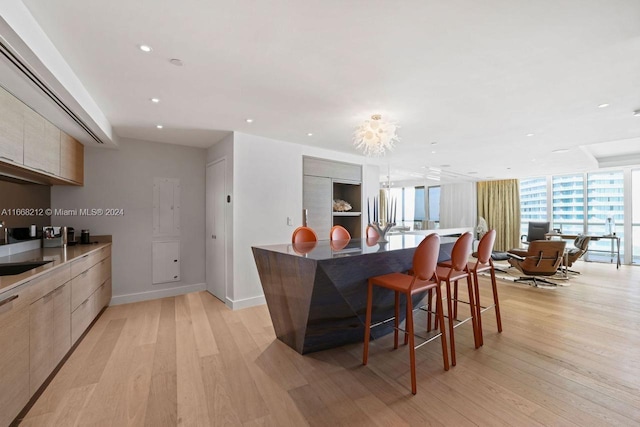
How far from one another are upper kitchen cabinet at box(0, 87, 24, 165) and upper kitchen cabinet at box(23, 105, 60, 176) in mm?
92

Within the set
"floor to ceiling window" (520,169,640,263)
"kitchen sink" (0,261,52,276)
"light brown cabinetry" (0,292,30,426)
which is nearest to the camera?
"light brown cabinetry" (0,292,30,426)

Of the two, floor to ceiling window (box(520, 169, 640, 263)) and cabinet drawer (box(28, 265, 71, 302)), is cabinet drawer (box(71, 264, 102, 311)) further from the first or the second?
floor to ceiling window (box(520, 169, 640, 263))

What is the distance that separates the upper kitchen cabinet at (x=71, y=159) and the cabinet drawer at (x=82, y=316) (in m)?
1.41

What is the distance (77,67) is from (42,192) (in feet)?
7.24

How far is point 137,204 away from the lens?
4.28 metres

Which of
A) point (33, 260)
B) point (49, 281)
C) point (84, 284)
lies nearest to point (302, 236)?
point (49, 281)

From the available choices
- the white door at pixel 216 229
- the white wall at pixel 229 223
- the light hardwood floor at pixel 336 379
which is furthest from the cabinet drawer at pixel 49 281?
the white door at pixel 216 229

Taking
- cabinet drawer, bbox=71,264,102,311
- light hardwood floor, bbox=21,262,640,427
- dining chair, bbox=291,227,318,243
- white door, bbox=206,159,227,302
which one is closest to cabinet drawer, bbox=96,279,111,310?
cabinet drawer, bbox=71,264,102,311

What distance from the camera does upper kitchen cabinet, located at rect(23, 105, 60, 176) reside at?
2438 millimetres

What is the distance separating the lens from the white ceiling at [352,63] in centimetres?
165

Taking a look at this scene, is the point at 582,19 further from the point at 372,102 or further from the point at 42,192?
the point at 42,192

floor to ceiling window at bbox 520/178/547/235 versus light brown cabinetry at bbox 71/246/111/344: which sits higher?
floor to ceiling window at bbox 520/178/547/235

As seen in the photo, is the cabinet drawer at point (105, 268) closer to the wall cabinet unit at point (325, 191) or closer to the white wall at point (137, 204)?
the white wall at point (137, 204)

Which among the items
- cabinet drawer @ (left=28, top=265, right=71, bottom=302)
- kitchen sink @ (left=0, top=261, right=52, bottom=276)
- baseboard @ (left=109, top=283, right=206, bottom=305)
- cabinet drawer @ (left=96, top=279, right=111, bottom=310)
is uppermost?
kitchen sink @ (left=0, top=261, right=52, bottom=276)
